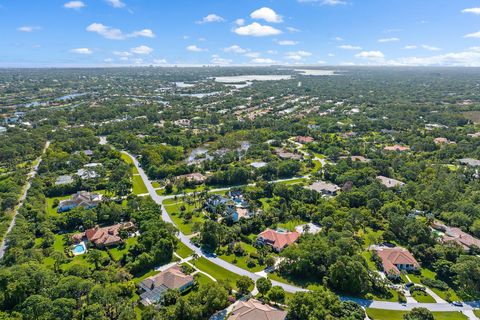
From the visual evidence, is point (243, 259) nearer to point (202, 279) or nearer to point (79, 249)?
point (202, 279)

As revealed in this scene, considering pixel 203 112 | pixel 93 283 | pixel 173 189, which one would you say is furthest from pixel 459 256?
pixel 203 112

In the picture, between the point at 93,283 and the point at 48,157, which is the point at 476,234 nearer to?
the point at 93,283

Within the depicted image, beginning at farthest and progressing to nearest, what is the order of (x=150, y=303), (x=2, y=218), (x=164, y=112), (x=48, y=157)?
(x=164, y=112), (x=48, y=157), (x=2, y=218), (x=150, y=303)

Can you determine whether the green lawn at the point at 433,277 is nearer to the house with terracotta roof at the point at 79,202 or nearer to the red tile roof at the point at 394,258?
the red tile roof at the point at 394,258

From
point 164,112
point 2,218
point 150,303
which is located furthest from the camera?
point 164,112

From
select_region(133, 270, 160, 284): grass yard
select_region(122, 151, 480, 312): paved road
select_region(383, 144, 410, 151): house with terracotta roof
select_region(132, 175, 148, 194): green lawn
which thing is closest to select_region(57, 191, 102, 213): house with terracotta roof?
select_region(132, 175, 148, 194): green lawn

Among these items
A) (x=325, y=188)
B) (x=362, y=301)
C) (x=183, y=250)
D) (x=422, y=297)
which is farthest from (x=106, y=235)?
(x=422, y=297)
